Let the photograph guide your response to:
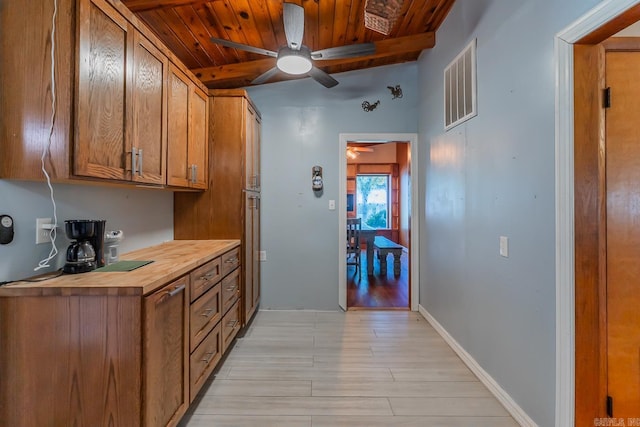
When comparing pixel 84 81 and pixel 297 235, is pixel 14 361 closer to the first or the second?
pixel 84 81

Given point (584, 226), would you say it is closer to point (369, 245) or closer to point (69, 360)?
point (69, 360)

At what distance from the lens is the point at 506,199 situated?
6.17ft

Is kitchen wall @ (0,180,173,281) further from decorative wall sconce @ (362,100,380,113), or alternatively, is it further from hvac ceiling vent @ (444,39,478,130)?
hvac ceiling vent @ (444,39,478,130)

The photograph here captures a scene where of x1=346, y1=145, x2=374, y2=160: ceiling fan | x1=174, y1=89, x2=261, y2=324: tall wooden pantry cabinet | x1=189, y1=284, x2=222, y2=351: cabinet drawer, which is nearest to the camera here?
x1=189, y1=284, x2=222, y2=351: cabinet drawer

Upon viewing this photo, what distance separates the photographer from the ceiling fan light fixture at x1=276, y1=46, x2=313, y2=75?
2.24m

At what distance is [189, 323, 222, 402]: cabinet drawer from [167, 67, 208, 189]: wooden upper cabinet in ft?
3.60

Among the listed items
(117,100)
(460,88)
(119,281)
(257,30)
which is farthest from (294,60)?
(119,281)

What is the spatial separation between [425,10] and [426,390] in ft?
10.2

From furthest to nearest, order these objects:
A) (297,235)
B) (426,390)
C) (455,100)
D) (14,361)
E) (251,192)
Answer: (297,235) → (251,192) → (455,100) → (426,390) → (14,361)

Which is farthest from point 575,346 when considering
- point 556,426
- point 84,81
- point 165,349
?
point 84,81

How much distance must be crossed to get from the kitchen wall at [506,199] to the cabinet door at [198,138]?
220 cm

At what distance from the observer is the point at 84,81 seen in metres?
1.33

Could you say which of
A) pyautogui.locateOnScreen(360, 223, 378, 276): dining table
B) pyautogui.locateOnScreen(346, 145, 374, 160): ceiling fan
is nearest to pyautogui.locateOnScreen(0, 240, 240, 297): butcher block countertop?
pyautogui.locateOnScreen(360, 223, 378, 276): dining table

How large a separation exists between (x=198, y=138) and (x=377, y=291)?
312 centimetres
